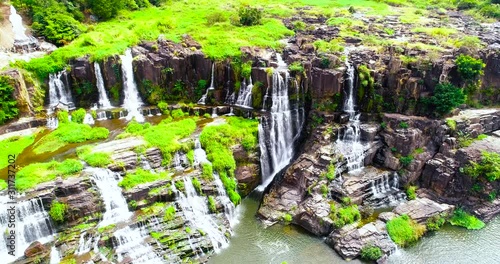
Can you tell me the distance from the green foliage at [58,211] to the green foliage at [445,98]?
82.9ft

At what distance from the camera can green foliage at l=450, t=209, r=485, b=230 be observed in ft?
78.9

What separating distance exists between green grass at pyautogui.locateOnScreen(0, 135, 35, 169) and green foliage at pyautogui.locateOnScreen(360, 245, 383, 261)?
22.2 meters

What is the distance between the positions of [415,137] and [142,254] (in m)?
19.9

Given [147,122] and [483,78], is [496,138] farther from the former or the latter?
[147,122]

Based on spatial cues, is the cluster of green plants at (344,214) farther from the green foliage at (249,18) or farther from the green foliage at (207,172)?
the green foliage at (249,18)

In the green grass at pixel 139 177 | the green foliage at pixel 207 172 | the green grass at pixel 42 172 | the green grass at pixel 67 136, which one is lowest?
the green foliage at pixel 207 172

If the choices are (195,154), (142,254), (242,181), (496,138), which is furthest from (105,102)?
(496,138)

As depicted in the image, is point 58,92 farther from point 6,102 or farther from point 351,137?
point 351,137

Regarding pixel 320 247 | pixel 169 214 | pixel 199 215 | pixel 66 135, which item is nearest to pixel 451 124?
pixel 320 247

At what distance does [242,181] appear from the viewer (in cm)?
2705

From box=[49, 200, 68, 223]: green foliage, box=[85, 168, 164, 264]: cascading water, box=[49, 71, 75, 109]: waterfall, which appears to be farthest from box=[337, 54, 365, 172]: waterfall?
box=[49, 71, 75, 109]: waterfall

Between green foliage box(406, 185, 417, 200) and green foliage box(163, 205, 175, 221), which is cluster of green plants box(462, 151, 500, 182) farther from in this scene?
green foliage box(163, 205, 175, 221)

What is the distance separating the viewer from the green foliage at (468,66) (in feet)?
94.1

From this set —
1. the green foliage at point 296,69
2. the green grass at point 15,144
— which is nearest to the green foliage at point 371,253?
the green foliage at point 296,69
